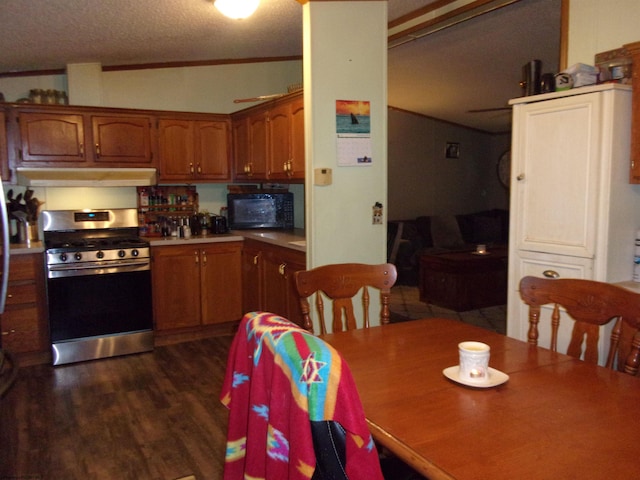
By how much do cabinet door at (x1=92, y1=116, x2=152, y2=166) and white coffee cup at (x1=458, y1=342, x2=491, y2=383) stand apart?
3630mm

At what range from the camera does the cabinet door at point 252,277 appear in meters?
4.09

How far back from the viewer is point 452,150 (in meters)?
8.29

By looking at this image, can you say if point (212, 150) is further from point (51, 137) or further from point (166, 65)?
point (51, 137)

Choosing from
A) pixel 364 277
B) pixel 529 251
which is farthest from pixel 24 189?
pixel 529 251

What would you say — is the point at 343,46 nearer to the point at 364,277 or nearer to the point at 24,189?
the point at 364,277

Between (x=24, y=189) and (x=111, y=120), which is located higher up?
(x=111, y=120)

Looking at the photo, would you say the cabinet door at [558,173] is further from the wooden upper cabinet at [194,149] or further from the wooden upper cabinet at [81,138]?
the wooden upper cabinet at [81,138]

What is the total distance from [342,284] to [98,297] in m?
2.46

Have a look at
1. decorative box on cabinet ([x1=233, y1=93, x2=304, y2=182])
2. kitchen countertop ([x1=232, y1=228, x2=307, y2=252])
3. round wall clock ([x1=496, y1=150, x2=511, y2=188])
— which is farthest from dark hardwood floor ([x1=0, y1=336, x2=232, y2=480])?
round wall clock ([x1=496, y1=150, x2=511, y2=188])

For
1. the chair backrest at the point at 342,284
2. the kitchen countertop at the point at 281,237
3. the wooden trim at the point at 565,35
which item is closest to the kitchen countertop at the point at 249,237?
the kitchen countertop at the point at 281,237

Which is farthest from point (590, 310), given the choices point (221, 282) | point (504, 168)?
point (504, 168)

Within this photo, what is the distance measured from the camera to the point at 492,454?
1001 millimetres

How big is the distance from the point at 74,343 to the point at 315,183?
2.21 m

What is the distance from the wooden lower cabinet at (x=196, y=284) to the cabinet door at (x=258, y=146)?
64cm
